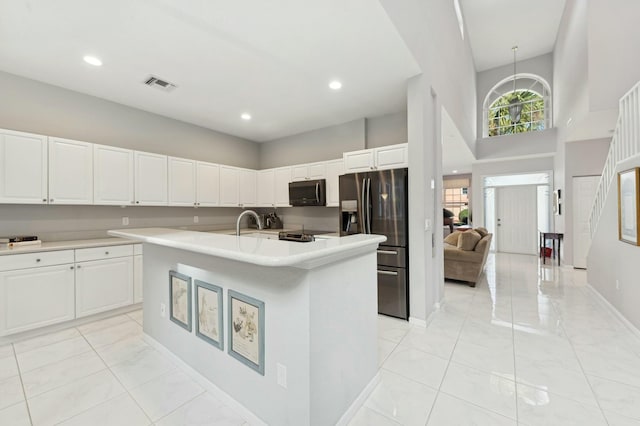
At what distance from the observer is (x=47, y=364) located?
222 cm

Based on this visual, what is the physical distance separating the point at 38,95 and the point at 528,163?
9652 mm

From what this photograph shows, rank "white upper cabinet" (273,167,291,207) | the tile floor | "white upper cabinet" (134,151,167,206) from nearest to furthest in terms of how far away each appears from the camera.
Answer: the tile floor
"white upper cabinet" (134,151,167,206)
"white upper cabinet" (273,167,291,207)

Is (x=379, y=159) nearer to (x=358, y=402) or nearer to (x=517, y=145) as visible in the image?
(x=358, y=402)

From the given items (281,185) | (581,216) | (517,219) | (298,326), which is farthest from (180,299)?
(517,219)

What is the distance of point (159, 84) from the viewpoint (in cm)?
317

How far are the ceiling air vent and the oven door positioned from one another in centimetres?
336

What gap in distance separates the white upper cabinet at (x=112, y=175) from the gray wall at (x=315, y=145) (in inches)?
103

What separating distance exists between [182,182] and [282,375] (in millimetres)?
3632

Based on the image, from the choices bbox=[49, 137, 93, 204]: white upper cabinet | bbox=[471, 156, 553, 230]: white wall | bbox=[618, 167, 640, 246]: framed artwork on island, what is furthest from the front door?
bbox=[49, 137, 93, 204]: white upper cabinet

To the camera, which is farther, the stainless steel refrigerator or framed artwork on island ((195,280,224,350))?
the stainless steel refrigerator

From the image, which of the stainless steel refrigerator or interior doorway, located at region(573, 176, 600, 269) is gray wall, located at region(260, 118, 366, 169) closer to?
the stainless steel refrigerator

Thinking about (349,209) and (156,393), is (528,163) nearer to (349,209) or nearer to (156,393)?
(349,209)

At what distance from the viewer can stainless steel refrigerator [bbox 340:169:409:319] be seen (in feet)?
9.99

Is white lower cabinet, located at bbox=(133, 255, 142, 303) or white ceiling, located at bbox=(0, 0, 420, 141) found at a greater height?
white ceiling, located at bbox=(0, 0, 420, 141)
